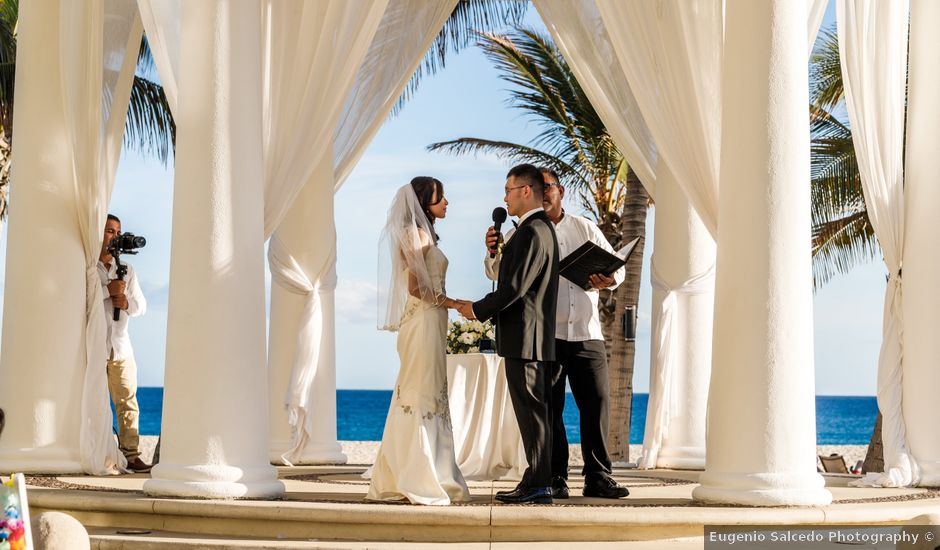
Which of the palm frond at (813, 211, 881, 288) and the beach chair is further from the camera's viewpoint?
the palm frond at (813, 211, 881, 288)

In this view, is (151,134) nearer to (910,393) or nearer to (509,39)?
(509,39)

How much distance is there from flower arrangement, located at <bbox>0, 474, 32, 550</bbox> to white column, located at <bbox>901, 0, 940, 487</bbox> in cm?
774

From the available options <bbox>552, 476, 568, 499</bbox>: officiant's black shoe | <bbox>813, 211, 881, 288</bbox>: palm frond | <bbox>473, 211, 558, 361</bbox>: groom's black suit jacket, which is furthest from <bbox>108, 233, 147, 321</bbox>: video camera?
<bbox>813, 211, 881, 288</bbox>: palm frond

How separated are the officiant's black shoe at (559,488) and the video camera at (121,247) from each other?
5.01 metres

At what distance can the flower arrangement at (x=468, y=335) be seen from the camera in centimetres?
1238

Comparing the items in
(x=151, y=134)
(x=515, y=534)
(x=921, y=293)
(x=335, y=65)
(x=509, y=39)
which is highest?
(x=509, y=39)

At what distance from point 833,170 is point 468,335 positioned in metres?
12.0

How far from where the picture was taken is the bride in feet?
28.9

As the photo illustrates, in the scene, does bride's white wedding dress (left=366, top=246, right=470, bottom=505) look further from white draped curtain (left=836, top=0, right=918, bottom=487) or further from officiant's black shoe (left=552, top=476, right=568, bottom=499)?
white draped curtain (left=836, top=0, right=918, bottom=487)

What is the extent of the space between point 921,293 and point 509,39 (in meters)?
15.2

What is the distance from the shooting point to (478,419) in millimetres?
11547

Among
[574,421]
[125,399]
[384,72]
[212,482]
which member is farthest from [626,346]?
[574,421]

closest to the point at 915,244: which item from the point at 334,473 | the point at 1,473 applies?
the point at 334,473

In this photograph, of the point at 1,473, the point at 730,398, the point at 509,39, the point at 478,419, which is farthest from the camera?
the point at 509,39
